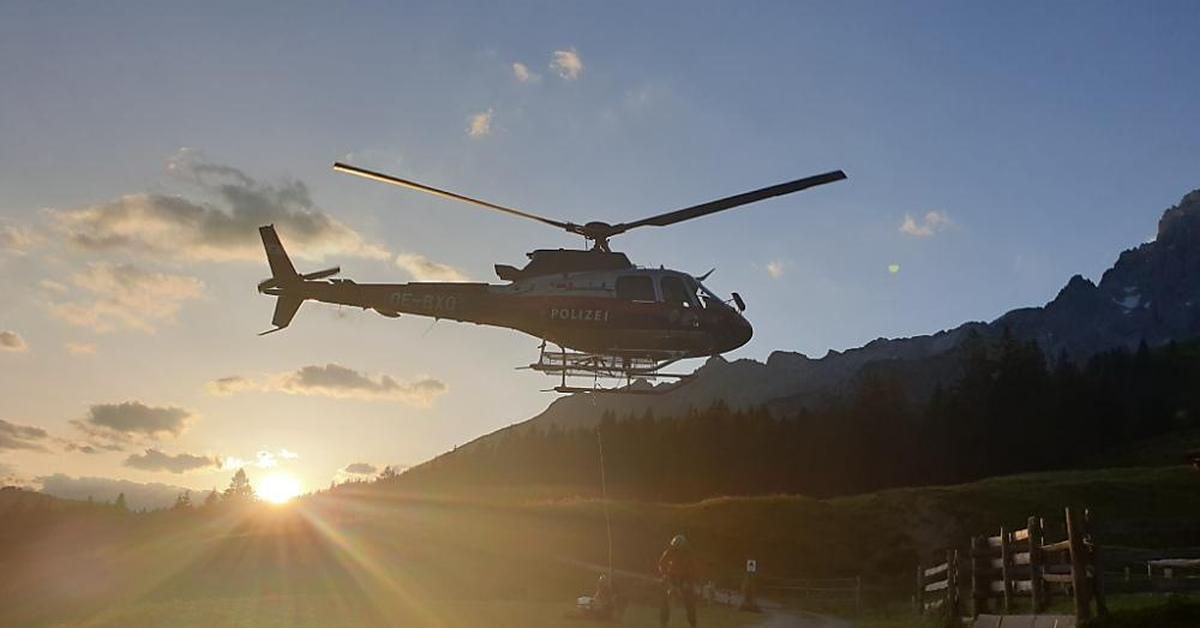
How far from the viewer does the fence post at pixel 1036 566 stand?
2133cm

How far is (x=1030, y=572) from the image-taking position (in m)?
22.0

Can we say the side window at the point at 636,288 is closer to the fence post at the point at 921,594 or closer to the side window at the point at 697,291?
the side window at the point at 697,291

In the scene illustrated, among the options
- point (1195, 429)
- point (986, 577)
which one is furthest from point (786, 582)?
point (1195, 429)

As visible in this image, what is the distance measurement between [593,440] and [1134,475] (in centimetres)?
8718

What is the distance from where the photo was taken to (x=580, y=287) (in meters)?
32.1

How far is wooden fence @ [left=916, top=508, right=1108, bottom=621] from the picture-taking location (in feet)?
64.1

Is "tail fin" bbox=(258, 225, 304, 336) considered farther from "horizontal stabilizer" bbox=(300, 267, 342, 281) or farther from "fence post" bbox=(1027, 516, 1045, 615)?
"fence post" bbox=(1027, 516, 1045, 615)

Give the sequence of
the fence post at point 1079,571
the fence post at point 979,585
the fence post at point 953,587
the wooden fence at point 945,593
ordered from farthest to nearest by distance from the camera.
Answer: the wooden fence at point 945,593 → the fence post at point 953,587 → the fence post at point 979,585 → the fence post at point 1079,571

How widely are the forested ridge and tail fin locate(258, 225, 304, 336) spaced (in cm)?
8488

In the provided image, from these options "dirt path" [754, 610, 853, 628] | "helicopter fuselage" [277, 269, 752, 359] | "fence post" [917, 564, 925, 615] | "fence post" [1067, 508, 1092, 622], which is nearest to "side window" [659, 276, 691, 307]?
"helicopter fuselage" [277, 269, 752, 359]

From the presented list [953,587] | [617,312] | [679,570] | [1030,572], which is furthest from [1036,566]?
[617,312]

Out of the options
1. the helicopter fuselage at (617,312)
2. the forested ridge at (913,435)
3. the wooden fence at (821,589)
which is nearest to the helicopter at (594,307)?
the helicopter fuselage at (617,312)

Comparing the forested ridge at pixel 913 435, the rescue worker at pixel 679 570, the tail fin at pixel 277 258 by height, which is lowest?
the rescue worker at pixel 679 570

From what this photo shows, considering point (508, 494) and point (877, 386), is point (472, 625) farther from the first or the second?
point (508, 494)
